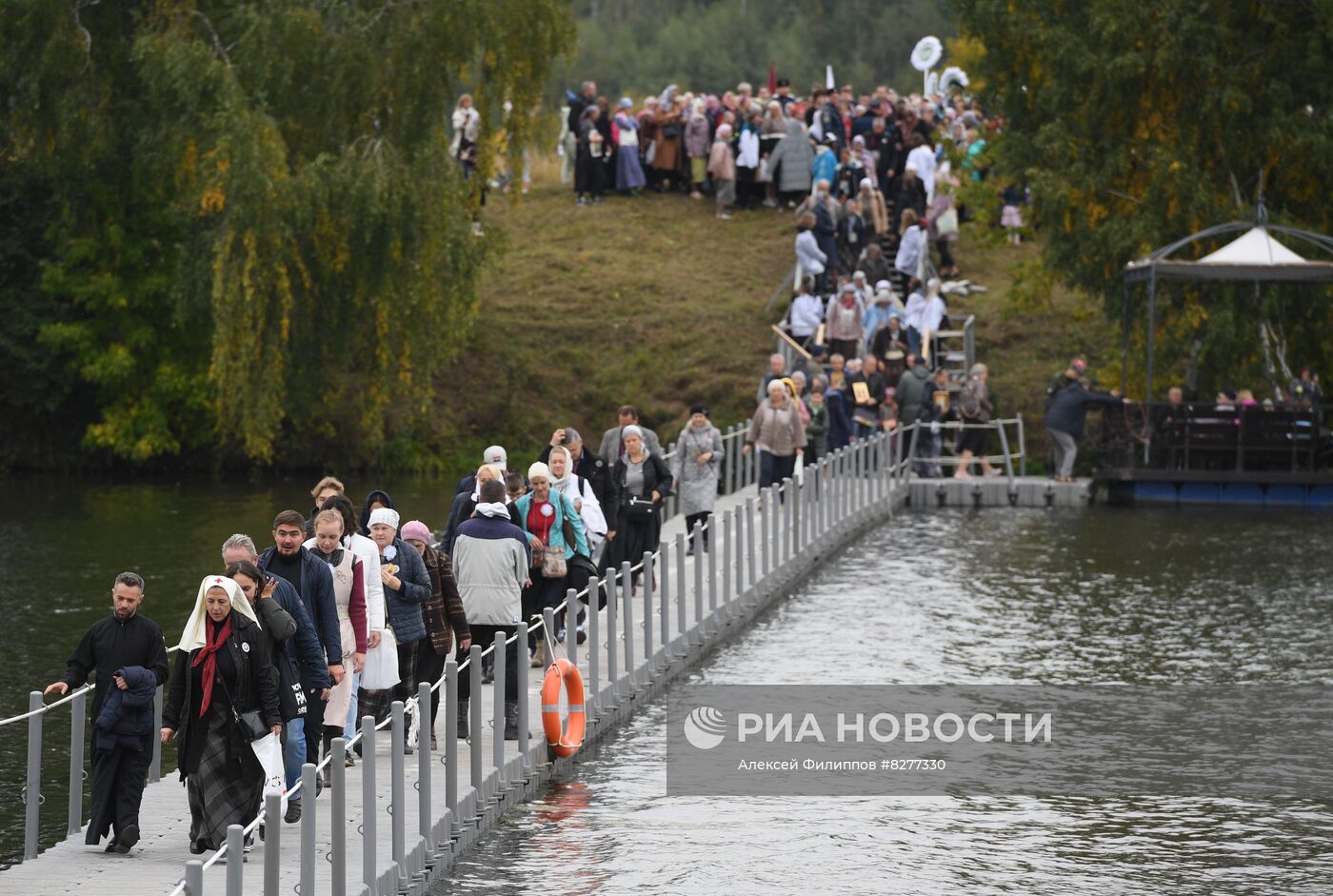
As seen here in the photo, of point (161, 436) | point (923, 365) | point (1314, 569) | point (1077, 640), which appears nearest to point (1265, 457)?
point (923, 365)

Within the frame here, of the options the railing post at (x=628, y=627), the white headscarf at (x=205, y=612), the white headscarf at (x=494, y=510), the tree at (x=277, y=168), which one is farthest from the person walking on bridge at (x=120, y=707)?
the tree at (x=277, y=168)

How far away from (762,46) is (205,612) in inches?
3388

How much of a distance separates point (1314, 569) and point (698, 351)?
63.6ft

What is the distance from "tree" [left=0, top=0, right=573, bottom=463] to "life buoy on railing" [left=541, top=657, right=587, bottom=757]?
67.6ft

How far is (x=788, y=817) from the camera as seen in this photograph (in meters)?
14.1

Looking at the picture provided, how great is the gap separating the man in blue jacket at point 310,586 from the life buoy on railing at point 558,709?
8.46 ft

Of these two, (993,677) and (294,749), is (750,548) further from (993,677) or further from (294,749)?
(294,749)

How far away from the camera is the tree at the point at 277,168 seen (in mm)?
35156

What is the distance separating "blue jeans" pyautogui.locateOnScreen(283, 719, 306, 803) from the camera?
472 inches

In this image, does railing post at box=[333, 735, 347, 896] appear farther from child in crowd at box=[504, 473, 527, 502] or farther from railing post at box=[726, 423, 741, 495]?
railing post at box=[726, 423, 741, 495]

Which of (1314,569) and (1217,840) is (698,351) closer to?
(1314,569)

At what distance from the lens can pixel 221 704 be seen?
37.7ft

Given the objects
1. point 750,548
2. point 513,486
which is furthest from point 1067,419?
point 513,486

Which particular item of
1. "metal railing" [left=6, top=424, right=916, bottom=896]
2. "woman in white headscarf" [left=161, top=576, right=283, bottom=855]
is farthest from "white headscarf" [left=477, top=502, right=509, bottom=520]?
"woman in white headscarf" [left=161, top=576, right=283, bottom=855]
